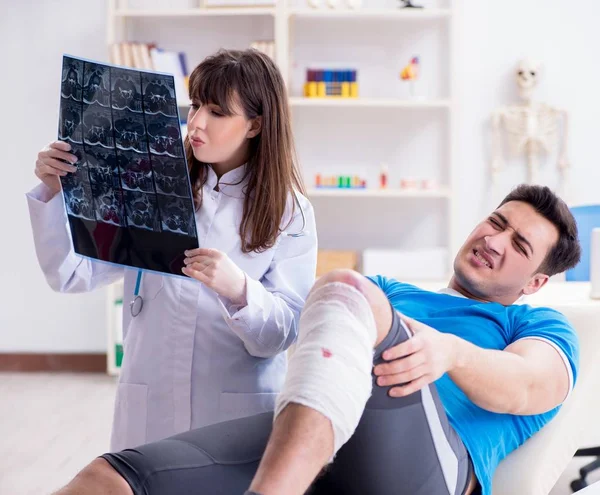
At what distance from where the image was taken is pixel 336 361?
1.11 metres

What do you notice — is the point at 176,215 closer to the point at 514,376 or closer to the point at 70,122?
the point at 70,122

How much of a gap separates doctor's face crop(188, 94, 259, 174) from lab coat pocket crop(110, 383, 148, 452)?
1.44 ft

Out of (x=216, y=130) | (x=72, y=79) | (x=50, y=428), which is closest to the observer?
(x=72, y=79)

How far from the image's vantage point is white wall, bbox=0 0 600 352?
3.98 meters

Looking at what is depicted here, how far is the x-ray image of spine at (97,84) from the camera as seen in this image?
4.54ft

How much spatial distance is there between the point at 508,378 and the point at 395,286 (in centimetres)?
48

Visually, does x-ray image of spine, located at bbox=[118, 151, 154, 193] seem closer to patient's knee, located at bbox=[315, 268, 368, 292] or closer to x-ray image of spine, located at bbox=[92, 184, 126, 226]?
x-ray image of spine, located at bbox=[92, 184, 126, 226]

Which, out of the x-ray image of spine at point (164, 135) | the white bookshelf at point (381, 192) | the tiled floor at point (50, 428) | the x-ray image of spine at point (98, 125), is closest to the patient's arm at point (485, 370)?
the x-ray image of spine at point (164, 135)

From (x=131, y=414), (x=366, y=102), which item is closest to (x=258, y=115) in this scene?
(x=131, y=414)

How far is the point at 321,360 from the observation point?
3.65 feet

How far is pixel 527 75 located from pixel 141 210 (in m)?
2.83

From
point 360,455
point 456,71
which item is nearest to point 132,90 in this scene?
point 360,455

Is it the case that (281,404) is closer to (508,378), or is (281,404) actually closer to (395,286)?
(508,378)

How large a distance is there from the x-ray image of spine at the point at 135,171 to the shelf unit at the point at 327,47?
226cm
